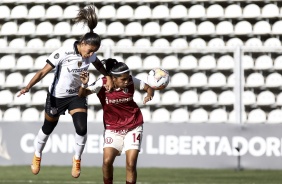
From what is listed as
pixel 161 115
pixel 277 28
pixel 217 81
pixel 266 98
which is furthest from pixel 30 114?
pixel 277 28

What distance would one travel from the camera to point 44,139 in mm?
13453

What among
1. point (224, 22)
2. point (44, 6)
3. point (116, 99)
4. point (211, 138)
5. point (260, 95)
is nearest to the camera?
point (116, 99)

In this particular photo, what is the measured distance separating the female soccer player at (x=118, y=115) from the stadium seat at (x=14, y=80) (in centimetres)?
951

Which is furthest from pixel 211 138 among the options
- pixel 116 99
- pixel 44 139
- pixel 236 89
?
pixel 116 99

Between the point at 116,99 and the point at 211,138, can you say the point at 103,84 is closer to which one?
the point at 116,99

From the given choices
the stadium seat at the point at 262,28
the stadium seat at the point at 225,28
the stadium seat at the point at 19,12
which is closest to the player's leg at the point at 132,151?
the stadium seat at the point at 225,28

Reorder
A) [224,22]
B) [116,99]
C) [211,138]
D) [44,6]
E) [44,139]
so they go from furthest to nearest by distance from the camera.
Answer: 1. [44,6]
2. [224,22]
3. [211,138]
4. [44,139]
5. [116,99]

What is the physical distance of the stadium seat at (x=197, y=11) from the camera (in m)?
22.2

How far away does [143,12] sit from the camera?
2264 centimetres

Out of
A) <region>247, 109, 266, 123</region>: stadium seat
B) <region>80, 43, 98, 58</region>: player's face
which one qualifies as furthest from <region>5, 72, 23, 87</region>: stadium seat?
<region>80, 43, 98, 58</region>: player's face

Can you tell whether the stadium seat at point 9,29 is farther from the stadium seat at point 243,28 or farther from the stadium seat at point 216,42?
the stadium seat at point 243,28

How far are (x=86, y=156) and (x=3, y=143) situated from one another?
6.27 feet

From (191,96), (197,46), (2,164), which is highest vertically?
(197,46)

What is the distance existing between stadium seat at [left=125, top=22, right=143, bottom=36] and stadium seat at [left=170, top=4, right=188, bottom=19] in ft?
2.88
